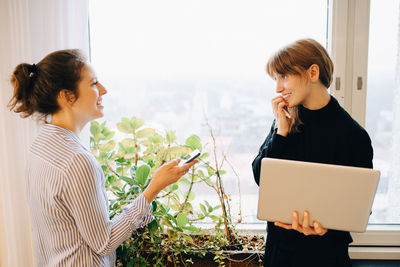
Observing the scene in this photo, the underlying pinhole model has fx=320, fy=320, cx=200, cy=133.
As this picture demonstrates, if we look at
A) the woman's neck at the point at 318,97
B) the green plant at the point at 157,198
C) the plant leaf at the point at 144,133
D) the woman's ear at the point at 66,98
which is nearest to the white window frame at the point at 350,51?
the woman's neck at the point at 318,97

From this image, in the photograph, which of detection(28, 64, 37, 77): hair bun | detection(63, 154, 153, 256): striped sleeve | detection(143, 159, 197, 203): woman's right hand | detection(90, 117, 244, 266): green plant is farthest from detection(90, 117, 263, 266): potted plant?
detection(28, 64, 37, 77): hair bun

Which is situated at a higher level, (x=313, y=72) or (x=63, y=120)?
(x=313, y=72)

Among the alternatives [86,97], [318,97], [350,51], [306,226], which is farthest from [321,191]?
[350,51]

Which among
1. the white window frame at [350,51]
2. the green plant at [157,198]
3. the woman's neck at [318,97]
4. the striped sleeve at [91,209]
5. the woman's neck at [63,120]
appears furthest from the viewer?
the white window frame at [350,51]

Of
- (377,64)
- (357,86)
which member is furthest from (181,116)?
(377,64)

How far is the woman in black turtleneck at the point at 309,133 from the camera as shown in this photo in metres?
1.14

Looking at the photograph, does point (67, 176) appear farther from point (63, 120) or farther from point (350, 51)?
point (350, 51)

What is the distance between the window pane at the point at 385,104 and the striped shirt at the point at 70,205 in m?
1.42

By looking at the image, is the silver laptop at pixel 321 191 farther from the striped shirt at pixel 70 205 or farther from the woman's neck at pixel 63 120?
the woman's neck at pixel 63 120

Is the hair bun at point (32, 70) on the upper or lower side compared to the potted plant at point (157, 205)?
upper

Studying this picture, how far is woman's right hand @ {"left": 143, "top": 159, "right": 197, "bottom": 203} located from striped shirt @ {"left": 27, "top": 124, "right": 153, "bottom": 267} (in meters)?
0.07

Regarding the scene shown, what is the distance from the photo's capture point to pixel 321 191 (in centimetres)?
103

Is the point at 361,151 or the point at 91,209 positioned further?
the point at 361,151

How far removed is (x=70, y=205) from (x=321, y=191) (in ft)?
2.59
